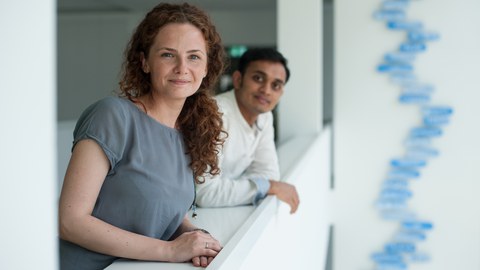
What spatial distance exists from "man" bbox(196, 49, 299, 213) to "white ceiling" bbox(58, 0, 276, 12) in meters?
5.59

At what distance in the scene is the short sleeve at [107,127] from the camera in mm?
1411

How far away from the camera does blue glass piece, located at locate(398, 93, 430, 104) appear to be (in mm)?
6824

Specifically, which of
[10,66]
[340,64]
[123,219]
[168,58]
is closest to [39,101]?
[10,66]

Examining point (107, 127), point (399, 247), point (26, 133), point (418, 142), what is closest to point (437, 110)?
point (418, 142)

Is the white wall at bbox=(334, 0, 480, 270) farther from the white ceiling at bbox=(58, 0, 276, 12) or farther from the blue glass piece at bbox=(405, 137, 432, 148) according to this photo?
the white ceiling at bbox=(58, 0, 276, 12)

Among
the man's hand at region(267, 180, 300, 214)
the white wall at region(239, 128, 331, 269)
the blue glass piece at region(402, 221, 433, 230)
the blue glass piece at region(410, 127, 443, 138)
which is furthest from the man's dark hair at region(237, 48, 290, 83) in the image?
the blue glass piece at region(402, 221, 433, 230)

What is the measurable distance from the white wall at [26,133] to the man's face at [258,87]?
2.45 metres

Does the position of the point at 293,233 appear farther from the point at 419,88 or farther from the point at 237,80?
the point at 419,88

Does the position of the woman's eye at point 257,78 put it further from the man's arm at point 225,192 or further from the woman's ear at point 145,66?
the woman's ear at point 145,66

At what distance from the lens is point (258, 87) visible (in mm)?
3307

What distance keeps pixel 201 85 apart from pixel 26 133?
1.26 m

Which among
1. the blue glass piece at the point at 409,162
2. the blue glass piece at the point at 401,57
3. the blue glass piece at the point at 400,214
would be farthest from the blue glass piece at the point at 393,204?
the blue glass piece at the point at 401,57

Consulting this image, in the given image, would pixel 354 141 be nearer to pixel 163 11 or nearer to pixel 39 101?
pixel 163 11

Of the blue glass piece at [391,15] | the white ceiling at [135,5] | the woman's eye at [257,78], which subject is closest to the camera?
the woman's eye at [257,78]
